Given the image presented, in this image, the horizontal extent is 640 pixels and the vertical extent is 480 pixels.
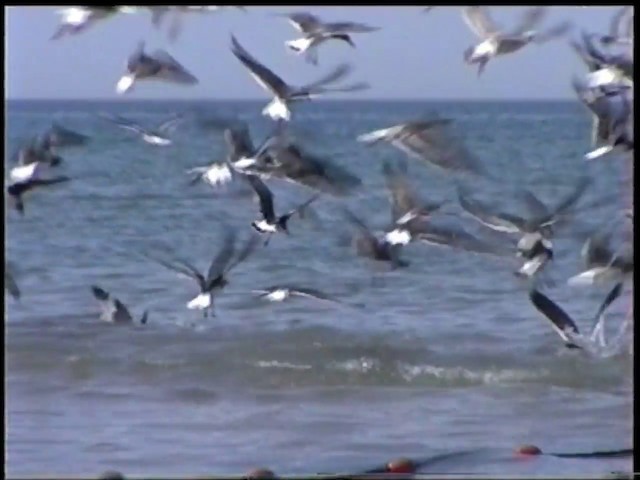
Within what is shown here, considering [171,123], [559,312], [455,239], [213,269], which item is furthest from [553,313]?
[171,123]

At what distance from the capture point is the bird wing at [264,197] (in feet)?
9.98

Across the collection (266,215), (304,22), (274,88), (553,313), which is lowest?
(553,313)

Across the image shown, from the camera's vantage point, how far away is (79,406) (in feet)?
10.1

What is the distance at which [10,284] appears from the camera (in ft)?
9.99

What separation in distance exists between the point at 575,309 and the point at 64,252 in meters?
1.04

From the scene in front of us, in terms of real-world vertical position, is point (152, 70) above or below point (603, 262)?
above

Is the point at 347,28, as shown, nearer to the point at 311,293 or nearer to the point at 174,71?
the point at 174,71

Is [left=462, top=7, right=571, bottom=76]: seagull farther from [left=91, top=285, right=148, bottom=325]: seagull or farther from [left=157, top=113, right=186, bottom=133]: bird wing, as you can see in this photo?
[left=91, top=285, right=148, bottom=325]: seagull

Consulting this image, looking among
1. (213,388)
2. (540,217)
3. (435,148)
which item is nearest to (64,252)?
(213,388)

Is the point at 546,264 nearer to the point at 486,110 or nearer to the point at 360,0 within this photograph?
the point at 486,110

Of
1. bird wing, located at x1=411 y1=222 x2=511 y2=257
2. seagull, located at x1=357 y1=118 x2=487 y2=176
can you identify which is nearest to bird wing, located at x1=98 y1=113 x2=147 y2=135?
seagull, located at x1=357 y1=118 x2=487 y2=176

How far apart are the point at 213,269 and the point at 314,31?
518 mm

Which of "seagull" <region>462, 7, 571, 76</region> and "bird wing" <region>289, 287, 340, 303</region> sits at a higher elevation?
"seagull" <region>462, 7, 571, 76</region>

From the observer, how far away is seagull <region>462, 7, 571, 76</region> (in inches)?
117
